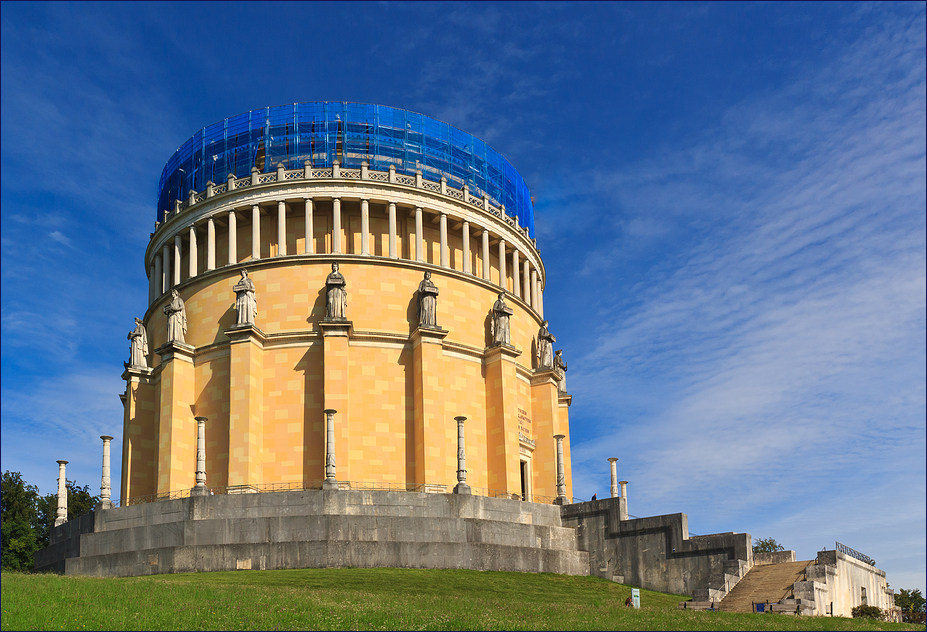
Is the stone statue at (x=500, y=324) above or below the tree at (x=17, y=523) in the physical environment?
above

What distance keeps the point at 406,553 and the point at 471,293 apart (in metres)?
18.6

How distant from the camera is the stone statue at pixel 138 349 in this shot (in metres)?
50.5

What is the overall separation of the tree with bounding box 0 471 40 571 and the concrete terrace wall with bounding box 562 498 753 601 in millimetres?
31253

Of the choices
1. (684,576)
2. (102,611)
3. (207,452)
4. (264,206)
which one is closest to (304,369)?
(207,452)

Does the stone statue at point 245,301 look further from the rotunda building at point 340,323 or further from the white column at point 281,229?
the white column at point 281,229

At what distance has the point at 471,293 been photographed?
165 feet

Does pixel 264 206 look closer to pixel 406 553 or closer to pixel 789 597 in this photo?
pixel 406 553

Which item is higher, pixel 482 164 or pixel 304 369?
pixel 482 164

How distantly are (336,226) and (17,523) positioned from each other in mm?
27691

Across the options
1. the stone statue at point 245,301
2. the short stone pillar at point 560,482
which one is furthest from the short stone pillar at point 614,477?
the stone statue at point 245,301

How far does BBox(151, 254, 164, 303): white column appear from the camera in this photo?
53.1 meters

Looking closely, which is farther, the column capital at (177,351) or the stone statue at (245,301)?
the column capital at (177,351)

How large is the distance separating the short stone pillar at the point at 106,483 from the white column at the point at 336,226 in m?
14.2

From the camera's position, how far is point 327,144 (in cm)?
5012
